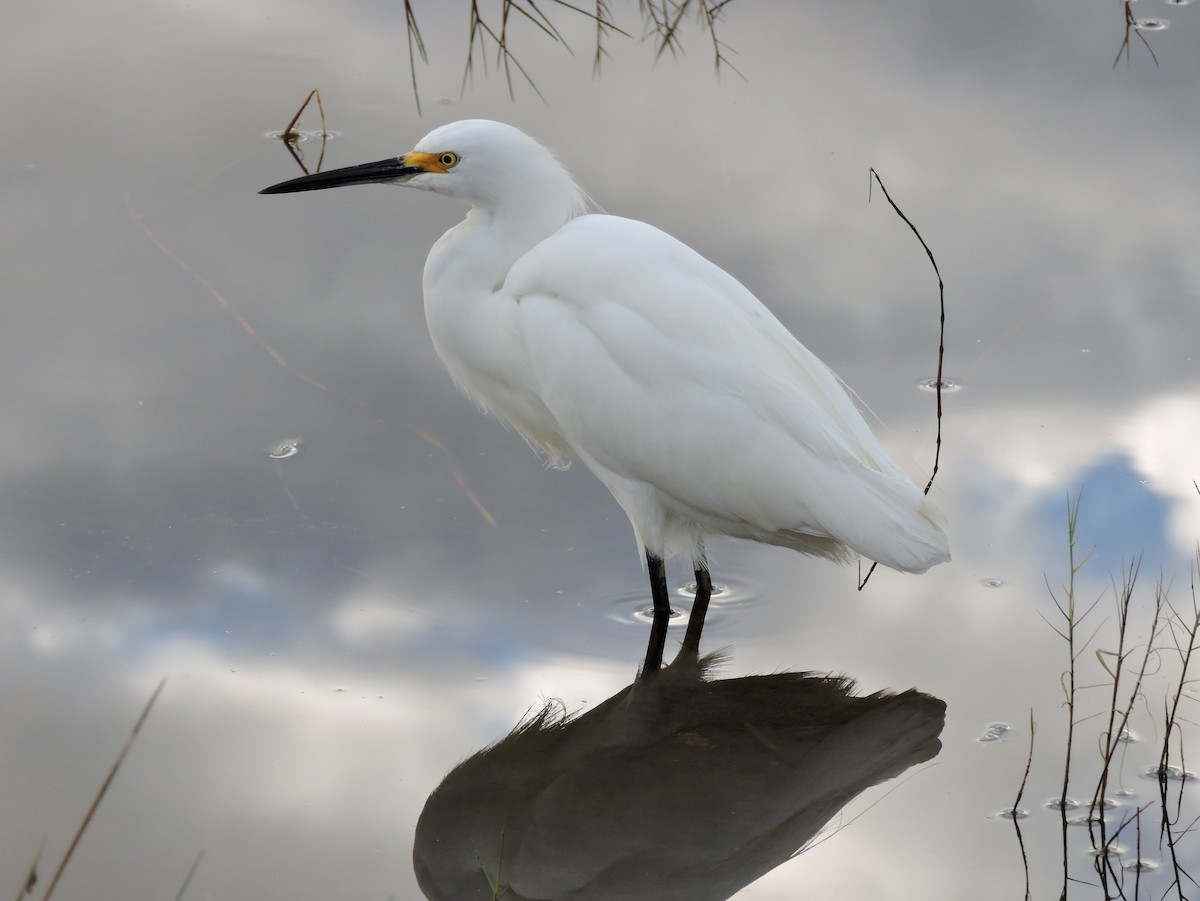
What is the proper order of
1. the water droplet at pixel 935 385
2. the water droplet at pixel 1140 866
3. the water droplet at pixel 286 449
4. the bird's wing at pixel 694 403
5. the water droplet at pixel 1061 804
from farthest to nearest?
the water droplet at pixel 935 385
the water droplet at pixel 286 449
the bird's wing at pixel 694 403
the water droplet at pixel 1061 804
the water droplet at pixel 1140 866

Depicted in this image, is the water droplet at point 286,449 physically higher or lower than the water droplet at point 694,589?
higher

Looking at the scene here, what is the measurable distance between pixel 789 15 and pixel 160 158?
94.0 inches

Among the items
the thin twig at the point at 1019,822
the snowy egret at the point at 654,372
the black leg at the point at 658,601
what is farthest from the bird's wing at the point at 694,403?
the thin twig at the point at 1019,822

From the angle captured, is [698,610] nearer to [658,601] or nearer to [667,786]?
[658,601]

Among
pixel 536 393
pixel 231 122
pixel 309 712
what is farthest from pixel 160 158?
pixel 309 712

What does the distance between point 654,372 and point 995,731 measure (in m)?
1.01

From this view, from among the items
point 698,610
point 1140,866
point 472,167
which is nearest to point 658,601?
point 698,610

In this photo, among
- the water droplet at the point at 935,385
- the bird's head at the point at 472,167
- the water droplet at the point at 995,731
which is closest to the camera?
the water droplet at the point at 995,731

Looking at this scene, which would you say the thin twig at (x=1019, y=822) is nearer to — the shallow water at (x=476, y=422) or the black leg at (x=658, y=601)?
the shallow water at (x=476, y=422)

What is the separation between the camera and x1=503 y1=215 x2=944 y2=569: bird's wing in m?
3.17

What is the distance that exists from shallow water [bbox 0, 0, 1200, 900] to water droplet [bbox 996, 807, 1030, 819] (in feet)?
0.06

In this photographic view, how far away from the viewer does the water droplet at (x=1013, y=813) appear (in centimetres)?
281

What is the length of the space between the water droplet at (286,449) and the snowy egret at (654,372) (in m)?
0.59

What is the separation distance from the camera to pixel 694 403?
319 cm
